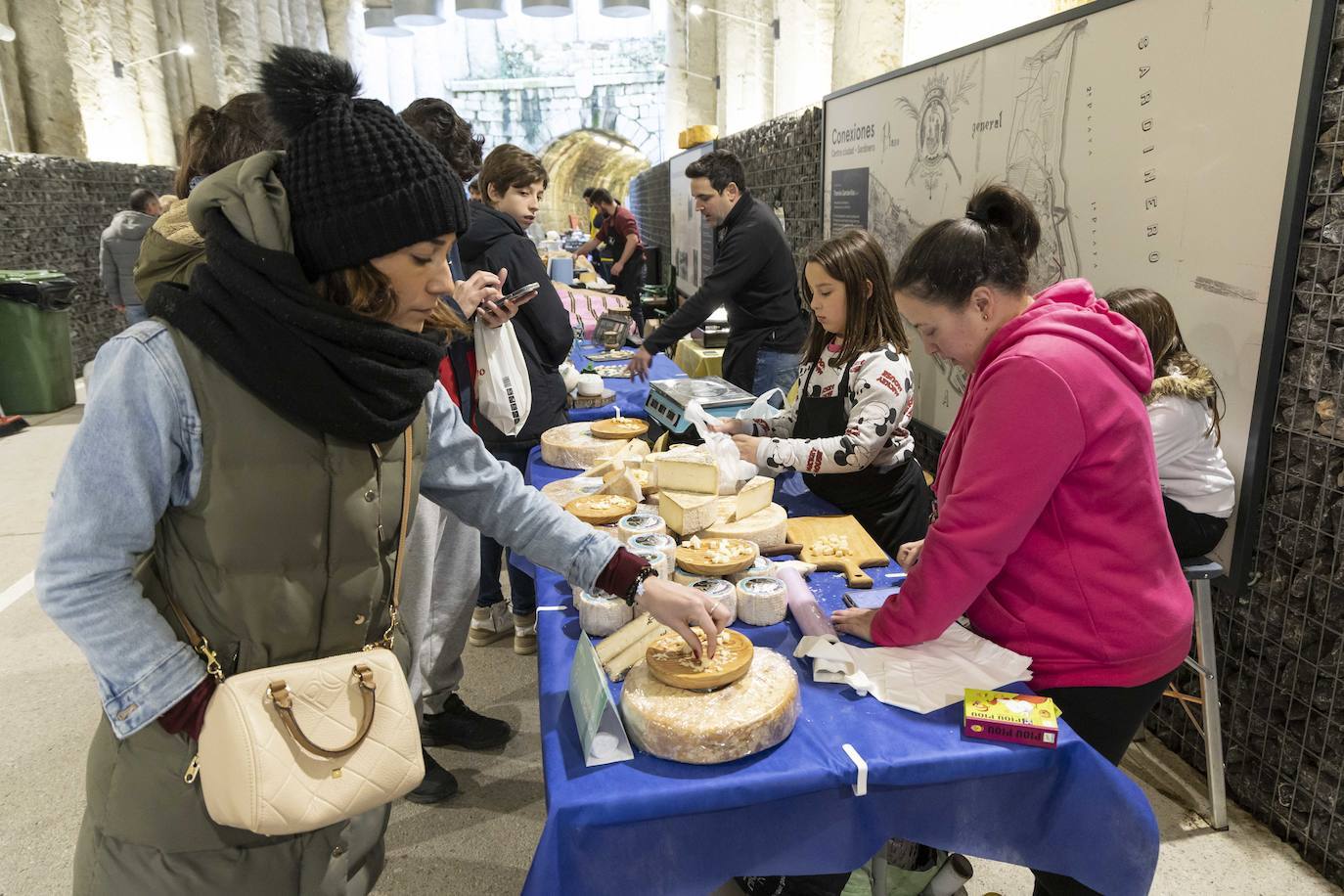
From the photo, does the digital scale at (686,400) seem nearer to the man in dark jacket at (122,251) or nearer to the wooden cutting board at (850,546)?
the wooden cutting board at (850,546)

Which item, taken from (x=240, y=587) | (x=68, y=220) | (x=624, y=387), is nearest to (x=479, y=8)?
(x=68, y=220)

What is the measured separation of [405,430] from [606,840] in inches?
30.1

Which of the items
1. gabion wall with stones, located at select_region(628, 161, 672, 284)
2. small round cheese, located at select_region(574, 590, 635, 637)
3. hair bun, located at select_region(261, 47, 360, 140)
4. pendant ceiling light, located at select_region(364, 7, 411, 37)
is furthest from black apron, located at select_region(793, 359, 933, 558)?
pendant ceiling light, located at select_region(364, 7, 411, 37)

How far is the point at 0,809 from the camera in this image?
2.85m

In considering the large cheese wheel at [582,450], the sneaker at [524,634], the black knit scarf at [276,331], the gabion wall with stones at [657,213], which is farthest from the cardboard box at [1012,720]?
the gabion wall with stones at [657,213]

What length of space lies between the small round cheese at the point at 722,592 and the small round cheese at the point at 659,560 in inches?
3.1

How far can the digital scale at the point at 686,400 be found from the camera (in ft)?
11.3

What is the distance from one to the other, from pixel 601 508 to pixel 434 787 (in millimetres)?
1230

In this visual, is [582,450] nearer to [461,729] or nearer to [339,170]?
[461,729]

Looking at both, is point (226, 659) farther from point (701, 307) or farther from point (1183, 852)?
point (701, 307)

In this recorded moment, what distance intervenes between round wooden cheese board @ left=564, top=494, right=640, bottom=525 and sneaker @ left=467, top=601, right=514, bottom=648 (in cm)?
164

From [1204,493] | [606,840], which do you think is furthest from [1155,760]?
[606,840]

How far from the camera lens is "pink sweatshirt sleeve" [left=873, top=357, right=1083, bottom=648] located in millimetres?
1510

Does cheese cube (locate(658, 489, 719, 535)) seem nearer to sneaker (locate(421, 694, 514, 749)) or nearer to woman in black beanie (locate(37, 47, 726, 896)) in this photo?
woman in black beanie (locate(37, 47, 726, 896))
